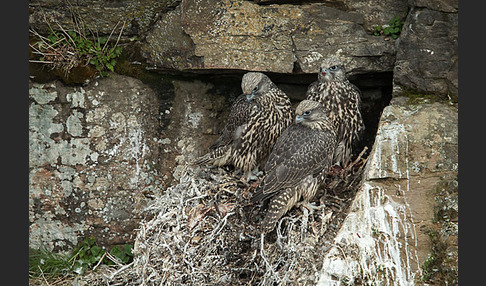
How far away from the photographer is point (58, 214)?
6746 mm

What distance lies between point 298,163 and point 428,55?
1.52 metres

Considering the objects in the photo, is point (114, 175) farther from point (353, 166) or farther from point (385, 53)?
point (385, 53)

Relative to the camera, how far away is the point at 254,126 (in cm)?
647

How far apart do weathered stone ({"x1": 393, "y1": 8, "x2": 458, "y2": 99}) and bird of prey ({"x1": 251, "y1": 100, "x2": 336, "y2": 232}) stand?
2.62ft

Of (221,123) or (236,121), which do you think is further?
(221,123)

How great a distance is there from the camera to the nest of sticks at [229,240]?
562cm

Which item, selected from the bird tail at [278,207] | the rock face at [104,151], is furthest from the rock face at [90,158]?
the bird tail at [278,207]

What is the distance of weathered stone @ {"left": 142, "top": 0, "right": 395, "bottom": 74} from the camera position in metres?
6.45

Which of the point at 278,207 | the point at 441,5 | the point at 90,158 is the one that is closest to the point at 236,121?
the point at 278,207

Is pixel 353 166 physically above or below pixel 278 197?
above

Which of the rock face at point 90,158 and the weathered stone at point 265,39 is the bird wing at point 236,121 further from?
the rock face at point 90,158

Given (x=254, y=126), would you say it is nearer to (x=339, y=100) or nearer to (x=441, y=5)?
(x=339, y=100)

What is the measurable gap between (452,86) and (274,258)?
2.18m

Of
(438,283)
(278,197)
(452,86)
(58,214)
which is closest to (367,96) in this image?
(452,86)
